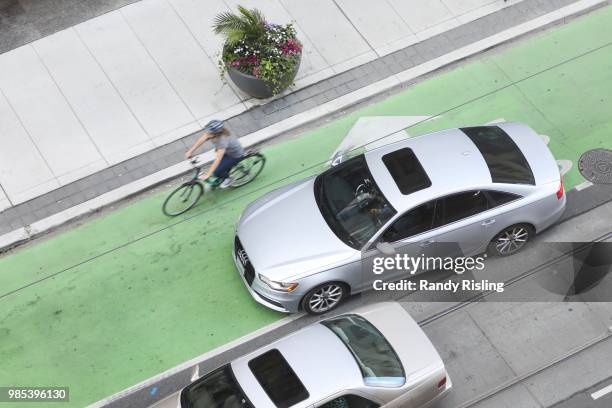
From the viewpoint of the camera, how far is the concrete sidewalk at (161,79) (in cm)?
1305

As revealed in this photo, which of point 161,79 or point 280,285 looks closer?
point 280,285

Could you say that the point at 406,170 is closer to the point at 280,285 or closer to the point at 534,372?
the point at 280,285

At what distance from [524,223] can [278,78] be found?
16.2 feet

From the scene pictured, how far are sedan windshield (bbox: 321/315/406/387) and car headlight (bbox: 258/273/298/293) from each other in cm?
73

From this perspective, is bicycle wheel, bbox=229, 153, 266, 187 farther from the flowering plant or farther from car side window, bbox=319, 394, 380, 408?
car side window, bbox=319, 394, 380, 408

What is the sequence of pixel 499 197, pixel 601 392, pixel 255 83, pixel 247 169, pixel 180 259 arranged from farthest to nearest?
pixel 255 83 < pixel 247 169 < pixel 180 259 < pixel 499 197 < pixel 601 392

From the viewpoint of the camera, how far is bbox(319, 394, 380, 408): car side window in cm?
901

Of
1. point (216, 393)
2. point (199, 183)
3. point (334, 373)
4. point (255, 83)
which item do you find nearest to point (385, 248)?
point (334, 373)

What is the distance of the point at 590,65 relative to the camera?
566 inches

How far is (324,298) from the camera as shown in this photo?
10.9 meters

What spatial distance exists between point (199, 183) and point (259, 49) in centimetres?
274

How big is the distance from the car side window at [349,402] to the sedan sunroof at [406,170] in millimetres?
3048

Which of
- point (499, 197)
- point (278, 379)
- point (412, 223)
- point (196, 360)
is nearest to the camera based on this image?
point (278, 379)

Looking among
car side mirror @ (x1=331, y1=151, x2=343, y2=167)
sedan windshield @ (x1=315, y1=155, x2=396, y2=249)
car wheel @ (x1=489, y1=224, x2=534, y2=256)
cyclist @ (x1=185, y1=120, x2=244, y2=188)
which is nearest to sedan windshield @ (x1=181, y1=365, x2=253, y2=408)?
sedan windshield @ (x1=315, y1=155, x2=396, y2=249)
